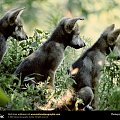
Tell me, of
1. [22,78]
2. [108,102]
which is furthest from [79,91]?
[22,78]

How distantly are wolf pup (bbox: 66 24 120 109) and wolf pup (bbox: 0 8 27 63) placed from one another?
0.32 meters

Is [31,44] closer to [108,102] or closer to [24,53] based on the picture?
[24,53]

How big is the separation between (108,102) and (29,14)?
0.62 meters

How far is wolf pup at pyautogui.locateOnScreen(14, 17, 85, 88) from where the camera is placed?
1553mm

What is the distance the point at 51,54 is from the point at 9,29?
0.82 feet

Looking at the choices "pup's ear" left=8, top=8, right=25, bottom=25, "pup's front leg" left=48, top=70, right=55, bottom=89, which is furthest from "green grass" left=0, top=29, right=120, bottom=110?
"pup's ear" left=8, top=8, right=25, bottom=25

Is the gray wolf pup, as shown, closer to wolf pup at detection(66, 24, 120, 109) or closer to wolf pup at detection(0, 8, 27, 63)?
wolf pup at detection(66, 24, 120, 109)

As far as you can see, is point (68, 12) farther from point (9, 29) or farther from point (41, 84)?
point (41, 84)

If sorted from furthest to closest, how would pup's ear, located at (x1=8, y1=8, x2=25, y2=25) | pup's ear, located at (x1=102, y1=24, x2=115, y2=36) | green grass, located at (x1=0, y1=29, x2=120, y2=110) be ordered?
pup's ear, located at (x1=102, y1=24, x2=115, y2=36), pup's ear, located at (x1=8, y1=8, x2=25, y2=25), green grass, located at (x1=0, y1=29, x2=120, y2=110)

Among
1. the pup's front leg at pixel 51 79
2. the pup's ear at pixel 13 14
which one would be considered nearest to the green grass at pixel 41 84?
the pup's front leg at pixel 51 79

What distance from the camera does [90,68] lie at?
1.59 metres

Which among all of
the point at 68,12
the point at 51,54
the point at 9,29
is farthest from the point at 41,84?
the point at 68,12

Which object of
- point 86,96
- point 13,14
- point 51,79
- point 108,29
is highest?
point 13,14

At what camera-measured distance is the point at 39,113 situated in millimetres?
1295
